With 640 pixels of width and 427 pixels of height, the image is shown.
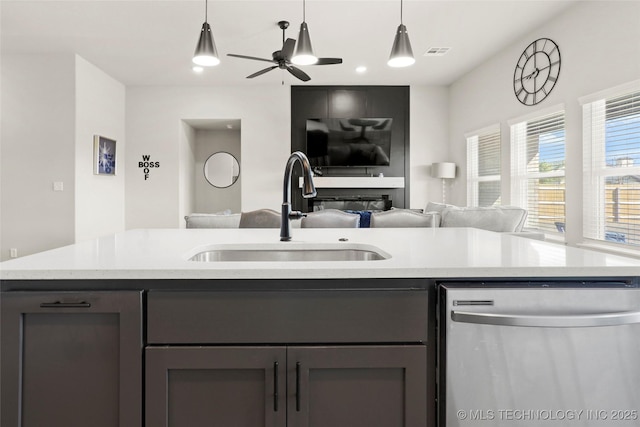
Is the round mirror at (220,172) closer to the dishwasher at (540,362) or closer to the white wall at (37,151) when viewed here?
the white wall at (37,151)

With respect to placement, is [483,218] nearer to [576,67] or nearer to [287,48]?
[576,67]

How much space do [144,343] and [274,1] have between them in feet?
12.2

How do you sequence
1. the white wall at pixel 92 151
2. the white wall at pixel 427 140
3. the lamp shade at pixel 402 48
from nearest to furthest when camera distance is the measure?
the lamp shade at pixel 402 48 < the white wall at pixel 92 151 < the white wall at pixel 427 140

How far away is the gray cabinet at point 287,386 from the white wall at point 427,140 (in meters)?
6.17

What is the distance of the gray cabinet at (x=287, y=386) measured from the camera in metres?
1.04

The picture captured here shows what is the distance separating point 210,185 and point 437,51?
189 inches

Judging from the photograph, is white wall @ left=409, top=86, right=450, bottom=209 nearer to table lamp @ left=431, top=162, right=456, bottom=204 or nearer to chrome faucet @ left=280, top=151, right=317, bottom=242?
table lamp @ left=431, top=162, right=456, bottom=204

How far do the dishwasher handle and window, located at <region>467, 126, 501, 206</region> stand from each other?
480cm

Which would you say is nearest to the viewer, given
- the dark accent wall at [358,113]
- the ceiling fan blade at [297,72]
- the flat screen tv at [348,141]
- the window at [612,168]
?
the window at [612,168]

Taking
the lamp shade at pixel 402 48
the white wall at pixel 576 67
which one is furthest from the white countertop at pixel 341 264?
the white wall at pixel 576 67

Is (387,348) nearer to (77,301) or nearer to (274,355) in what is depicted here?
(274,355)

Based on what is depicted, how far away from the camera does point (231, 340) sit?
1.06 meters

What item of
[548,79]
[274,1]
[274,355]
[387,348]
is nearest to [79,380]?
[274,355]

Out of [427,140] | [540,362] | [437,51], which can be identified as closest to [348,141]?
[427,140]
